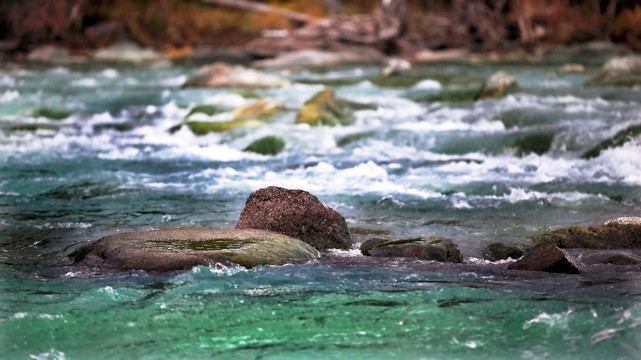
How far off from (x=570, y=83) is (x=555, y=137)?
638 centimetres

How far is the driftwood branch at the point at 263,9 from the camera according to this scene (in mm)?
28000

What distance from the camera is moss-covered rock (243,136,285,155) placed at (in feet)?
38.8

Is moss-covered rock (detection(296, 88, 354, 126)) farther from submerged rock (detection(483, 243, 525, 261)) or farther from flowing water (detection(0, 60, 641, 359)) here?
submerged rock (detection(483, 243, 525, 261))

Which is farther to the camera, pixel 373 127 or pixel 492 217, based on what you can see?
pixel 373 127

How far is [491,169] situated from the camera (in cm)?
1024

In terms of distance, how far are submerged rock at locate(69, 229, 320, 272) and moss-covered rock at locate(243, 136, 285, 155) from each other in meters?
5.23

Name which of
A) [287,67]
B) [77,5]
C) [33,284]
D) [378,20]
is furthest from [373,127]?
[77,5]

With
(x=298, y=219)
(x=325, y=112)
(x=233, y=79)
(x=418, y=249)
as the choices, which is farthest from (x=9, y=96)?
(x=418, y=249)

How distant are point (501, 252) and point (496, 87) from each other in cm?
937

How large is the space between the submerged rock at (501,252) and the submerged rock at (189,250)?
1206 millimetres

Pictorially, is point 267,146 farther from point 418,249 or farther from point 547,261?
point 547,261

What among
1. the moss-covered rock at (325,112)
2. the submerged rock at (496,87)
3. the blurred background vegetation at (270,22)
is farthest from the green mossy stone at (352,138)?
the blurred background vegetation at (270,22)

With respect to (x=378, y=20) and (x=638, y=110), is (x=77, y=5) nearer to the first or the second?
(x=378, y=20)

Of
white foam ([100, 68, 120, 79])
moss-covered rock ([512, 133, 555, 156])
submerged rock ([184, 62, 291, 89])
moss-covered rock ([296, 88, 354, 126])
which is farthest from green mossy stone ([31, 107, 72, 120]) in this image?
moss-covered rock ([512, 133, 555, 156])
